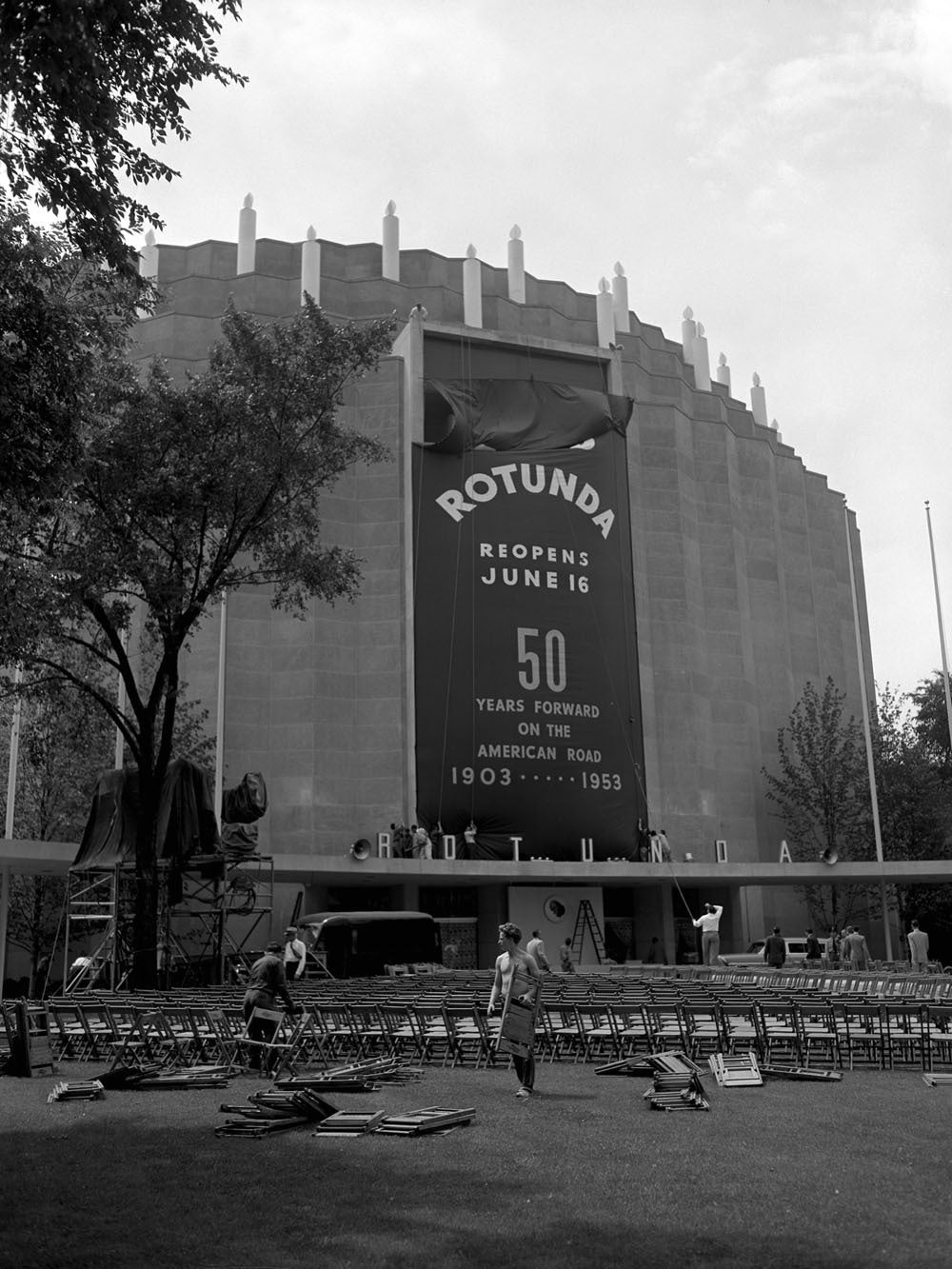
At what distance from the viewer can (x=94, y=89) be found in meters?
9.23

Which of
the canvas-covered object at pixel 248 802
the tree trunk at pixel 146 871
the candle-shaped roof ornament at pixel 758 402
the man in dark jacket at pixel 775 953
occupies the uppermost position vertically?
the candle-shaped roof ornament at pixel 758 402

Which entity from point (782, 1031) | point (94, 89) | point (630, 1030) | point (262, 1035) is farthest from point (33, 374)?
point (782, 1031)

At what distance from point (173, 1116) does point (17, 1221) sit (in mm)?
3828

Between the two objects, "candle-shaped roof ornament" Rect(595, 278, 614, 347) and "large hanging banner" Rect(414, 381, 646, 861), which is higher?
"candle-shaped roof ornament" Rect(595, 278, 614, 347)

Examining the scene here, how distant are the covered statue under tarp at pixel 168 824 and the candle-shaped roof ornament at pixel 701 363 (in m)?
31.2

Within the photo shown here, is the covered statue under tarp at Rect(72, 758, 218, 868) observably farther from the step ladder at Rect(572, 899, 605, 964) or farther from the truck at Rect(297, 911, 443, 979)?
the step ladder at Rect(572, 899, 605, 964)

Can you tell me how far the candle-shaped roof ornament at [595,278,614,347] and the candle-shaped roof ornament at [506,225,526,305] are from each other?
3083 millimetres

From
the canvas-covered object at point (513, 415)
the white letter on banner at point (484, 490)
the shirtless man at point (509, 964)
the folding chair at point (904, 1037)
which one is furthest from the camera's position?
the canvas-covered object at point (513, 415)

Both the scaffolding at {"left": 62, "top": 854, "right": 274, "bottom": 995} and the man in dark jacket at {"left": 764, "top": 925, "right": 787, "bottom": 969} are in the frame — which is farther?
the man in dark jacket at {"left": 764, "top": 925, "right": 787, "bottom": 969}

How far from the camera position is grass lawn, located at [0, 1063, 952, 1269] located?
21.4 ft

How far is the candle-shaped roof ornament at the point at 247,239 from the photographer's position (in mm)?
45750

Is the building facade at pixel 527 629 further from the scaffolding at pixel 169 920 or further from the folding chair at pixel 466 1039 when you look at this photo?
the folding chair at pixel 466 1039

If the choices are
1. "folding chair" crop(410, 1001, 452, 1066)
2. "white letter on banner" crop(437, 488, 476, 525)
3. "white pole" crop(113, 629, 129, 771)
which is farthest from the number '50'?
"folding chair" crop(410, 1001, 452, 1066)

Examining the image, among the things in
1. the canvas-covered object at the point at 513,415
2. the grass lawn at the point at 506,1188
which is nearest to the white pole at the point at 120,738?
the canvas-covered object at the point at 513,415
